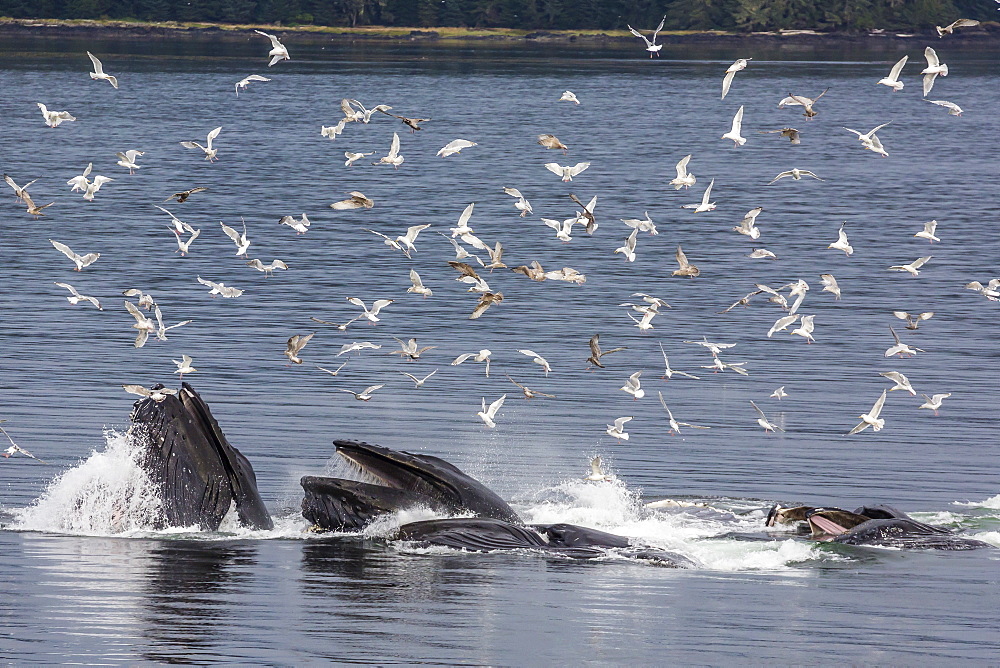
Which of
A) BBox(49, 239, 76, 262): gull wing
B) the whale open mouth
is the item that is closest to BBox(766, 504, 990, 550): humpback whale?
the whale open mouth

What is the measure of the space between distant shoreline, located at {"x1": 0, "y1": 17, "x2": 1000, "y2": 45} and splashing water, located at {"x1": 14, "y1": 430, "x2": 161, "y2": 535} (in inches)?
6405

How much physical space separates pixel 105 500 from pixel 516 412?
8.47 meters

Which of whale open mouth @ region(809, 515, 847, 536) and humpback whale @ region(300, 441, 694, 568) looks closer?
humpback whale @ region(300, 441, 694, 568)

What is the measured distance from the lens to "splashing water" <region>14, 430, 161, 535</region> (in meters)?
15.9

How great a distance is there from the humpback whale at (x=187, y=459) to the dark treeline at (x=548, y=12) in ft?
537

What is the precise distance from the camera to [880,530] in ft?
53.6

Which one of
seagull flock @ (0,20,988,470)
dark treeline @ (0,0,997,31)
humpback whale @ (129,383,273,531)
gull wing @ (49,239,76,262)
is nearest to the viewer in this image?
humpback whale @ (129,383,273,531)

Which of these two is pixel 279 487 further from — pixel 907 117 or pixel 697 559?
pixel 907 117

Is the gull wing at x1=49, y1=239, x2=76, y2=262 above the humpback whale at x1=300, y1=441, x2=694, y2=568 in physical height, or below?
above

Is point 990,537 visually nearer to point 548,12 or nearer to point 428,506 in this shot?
point 428,506

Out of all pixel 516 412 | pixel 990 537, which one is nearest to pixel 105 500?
pixel 516 412

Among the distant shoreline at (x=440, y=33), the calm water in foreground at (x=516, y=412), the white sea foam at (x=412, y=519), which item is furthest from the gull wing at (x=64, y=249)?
the distant shoreline at (x=440, y=33)

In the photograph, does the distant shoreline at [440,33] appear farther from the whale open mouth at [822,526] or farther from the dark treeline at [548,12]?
the whale open mouth at [822,526]

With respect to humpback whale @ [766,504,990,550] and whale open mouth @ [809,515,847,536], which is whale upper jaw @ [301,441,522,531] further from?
humpback whale @ [766,504,990,550]
